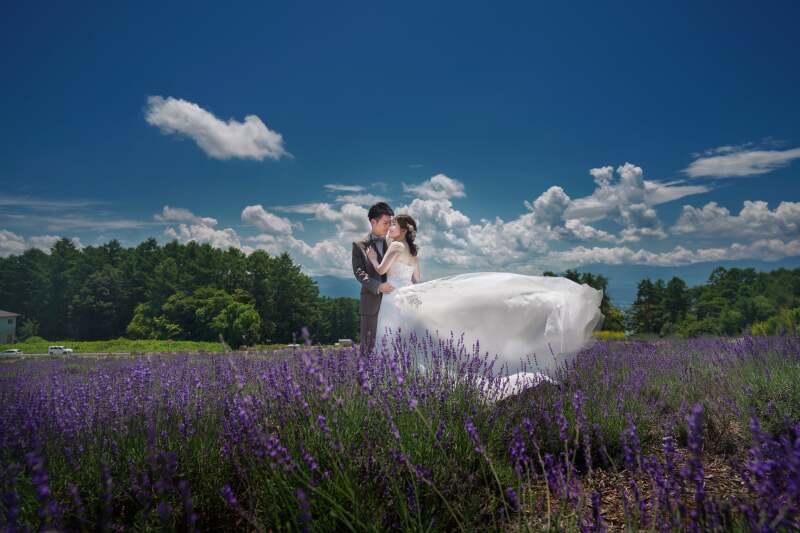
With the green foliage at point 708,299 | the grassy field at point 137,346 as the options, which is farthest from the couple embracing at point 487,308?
the green foliage at point 708,299

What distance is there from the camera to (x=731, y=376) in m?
4.45

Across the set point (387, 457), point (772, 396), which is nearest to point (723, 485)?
point (772, 396)

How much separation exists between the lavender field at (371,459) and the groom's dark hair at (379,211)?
2.53 meters

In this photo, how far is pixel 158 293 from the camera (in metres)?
36.0

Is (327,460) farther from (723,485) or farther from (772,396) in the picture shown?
(772,396)

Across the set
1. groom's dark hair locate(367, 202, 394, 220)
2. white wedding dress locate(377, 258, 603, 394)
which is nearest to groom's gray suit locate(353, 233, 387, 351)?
groom's dark hair locate(367, 202, 394, 220)

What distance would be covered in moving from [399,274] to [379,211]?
0.80 meters

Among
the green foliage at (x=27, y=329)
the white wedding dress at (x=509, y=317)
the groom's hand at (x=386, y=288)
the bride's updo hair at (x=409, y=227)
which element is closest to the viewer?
the white wedding dress at (x=509, y=317)

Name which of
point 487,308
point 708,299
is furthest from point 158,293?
point 708,299

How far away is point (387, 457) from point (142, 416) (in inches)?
61.5

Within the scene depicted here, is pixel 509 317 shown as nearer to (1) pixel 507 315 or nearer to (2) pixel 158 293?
Answer: (1) pixel 507 315

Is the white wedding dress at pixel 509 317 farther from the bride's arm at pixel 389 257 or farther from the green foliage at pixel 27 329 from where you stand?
the green foliage at pixel 27 329

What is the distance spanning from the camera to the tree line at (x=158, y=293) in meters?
32.0

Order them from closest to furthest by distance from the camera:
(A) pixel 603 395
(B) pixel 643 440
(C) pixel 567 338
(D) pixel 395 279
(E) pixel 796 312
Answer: (B) pixel 643 440 → (A) pixel 603 395 → (C) pixel 567 338 → (D) pixel 395 279 → (E) pixel 796 312
